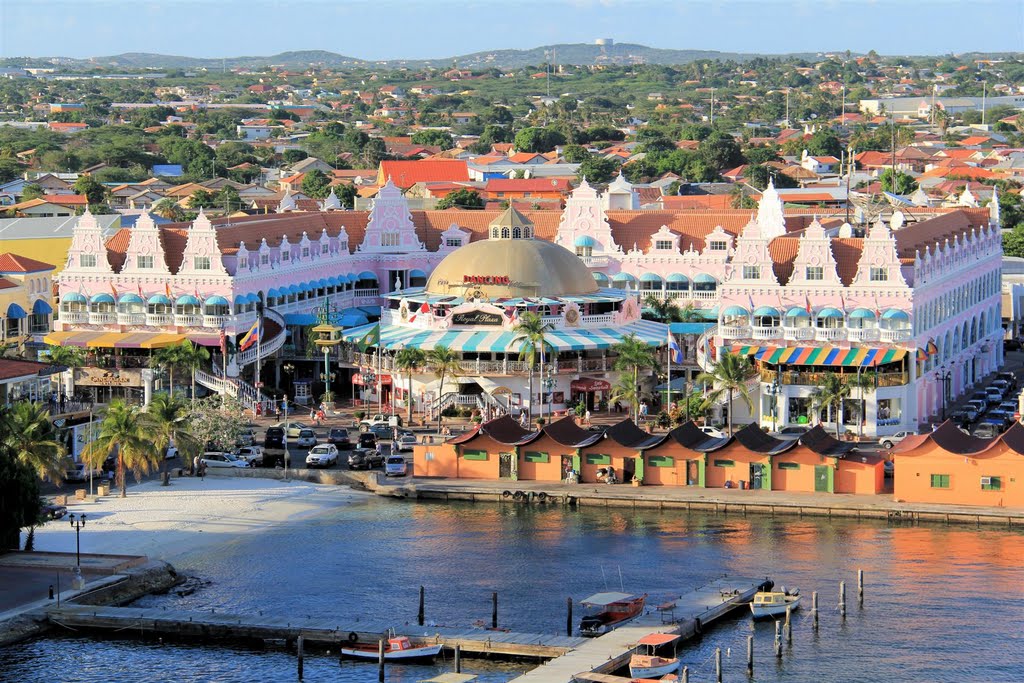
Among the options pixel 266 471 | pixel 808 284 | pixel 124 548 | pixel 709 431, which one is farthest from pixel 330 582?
pixel 808 284

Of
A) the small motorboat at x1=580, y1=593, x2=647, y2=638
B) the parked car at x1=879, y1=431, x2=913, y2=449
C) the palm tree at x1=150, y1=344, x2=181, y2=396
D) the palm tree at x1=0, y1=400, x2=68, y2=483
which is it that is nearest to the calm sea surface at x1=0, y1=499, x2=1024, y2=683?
the small motorboat at x1=580, y1=593, x2=647, y2=638

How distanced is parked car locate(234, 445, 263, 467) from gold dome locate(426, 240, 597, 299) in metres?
20.1

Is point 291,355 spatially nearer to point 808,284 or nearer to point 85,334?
point 85,334

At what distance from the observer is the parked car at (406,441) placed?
4003 inches

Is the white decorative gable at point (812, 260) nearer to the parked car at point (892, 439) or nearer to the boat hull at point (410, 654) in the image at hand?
the parked car at point (892, 439)

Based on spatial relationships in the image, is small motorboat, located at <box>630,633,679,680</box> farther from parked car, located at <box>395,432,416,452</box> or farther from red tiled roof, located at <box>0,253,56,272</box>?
red tiled roof, located at <box>0,253,56,272</box>

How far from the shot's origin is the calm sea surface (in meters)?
67.8

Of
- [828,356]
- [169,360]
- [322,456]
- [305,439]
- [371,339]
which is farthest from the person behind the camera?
[371,339]

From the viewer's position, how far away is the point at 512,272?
382 feet

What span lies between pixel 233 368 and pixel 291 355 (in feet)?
18.1

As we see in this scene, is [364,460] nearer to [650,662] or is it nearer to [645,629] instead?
[645,629]

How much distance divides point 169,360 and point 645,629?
158 feet

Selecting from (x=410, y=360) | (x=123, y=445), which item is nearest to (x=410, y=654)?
(x=123, y=445)

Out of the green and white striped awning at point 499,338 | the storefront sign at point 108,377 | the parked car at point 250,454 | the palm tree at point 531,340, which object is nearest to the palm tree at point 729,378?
the green and white striped awning at point 499,338
